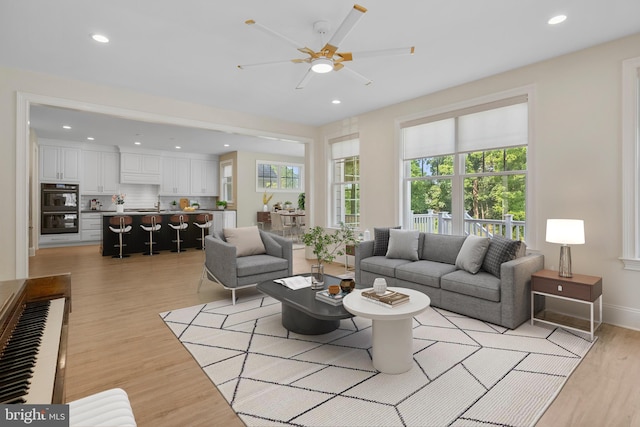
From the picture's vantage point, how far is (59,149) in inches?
328

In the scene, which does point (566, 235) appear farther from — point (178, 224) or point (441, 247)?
point (178, 224)

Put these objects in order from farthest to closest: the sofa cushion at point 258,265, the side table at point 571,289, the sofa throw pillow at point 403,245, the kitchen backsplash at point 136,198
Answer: the kitchen backsplash at point 136,198, the sofa throw pillow at point 403,245, the sofa cushion at point 258,265, the side table at point 571,289

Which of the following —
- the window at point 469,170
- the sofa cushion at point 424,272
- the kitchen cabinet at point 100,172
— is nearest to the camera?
the sofa cushion at point 424,272

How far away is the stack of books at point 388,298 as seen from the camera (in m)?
2.41

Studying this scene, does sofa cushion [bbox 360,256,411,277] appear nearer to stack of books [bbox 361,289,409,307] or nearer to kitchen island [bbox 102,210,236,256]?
stack of books [bbox 361,289,409,307]

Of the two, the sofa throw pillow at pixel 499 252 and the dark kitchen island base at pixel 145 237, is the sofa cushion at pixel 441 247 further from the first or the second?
the dark kitchen island base at pixel 145 237

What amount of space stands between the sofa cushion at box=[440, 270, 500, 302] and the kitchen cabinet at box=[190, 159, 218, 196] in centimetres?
919

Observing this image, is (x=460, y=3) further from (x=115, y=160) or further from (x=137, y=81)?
(x=115, y=160)

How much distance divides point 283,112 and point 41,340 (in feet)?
16.5

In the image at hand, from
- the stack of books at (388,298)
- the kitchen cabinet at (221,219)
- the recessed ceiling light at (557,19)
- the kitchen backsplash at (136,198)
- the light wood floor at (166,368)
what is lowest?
the light wood floor at (166,368)

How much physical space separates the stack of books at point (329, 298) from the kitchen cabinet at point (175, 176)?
880cm

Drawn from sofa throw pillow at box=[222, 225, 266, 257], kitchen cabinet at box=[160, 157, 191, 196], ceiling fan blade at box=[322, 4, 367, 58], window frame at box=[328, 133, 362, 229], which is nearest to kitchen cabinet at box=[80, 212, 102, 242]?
kitchen cabinet at box=[160, 157, 191, 196]

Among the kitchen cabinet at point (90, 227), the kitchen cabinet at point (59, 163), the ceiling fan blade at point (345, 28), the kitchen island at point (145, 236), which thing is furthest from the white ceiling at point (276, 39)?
the kitchen cabinet at point (90, 227)

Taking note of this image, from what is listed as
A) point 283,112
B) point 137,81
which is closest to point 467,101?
point 283,112
